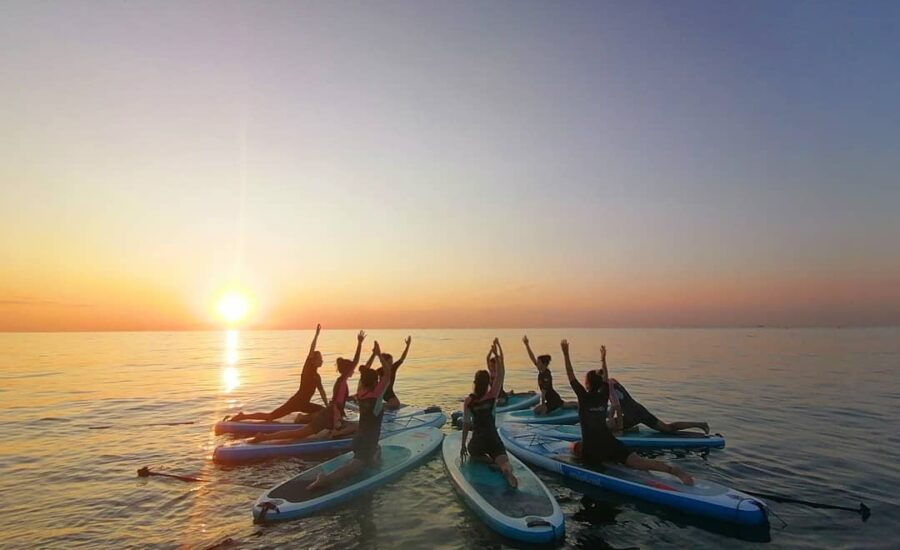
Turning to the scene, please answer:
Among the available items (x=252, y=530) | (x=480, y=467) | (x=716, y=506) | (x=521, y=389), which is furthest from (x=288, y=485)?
(x=521, y=389)

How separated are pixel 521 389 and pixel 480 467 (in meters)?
20.4

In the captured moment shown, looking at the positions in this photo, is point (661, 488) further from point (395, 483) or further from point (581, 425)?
point (395, 483)

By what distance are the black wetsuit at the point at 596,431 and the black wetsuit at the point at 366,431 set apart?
4.81m

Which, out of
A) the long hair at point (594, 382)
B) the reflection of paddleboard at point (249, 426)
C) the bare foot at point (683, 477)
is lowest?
the reflection of paddleboard at point (249, 426)

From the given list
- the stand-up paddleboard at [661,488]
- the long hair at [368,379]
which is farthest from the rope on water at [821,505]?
the long hair at [368,379]

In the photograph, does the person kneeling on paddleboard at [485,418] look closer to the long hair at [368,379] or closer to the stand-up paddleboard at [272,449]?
the long hair at [368,379]

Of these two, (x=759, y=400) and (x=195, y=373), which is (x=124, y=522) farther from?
(x=195, y=373)

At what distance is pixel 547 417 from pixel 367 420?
8.91 metres

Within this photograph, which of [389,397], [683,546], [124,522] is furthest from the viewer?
[389,397]

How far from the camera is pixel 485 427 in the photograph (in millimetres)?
11234

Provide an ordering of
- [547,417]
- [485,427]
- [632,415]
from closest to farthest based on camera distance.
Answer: [485,427] < [632,415] < [547,417]

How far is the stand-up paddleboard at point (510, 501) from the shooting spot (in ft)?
27.1

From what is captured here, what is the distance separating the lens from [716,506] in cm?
935

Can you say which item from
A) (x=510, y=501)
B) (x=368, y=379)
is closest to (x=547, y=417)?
(x=510, y=501)
